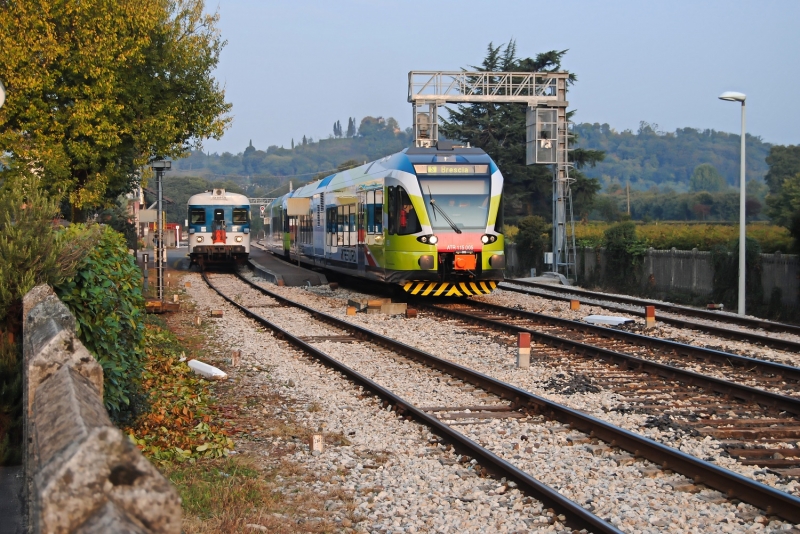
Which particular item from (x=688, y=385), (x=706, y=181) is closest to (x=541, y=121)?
(x=688, y=385)

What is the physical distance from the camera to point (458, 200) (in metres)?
20.7

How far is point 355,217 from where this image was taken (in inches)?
1008

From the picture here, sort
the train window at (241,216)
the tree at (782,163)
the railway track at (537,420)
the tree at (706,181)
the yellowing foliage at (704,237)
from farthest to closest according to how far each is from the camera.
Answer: the tree at (706,181)
the tree at (782,163)
the train window at (241,216)
the yellowing foliage at (704,237)
the railway track at (537,420)

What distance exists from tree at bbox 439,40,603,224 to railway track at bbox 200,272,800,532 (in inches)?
1964

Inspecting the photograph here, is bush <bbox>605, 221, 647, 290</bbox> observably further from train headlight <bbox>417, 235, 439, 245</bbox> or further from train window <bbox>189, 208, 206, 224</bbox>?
train window <bbox>189, 208, 206, 224</bbox>

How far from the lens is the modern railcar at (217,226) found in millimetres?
39750

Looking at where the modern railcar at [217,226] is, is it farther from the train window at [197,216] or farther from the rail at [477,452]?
the rail at [477,452]

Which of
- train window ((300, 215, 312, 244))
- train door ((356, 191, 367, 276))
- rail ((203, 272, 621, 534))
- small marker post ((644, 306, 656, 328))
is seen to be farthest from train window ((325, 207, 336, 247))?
rail ((203, 272, 621, 534))

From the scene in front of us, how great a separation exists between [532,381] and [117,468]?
30.9 ft

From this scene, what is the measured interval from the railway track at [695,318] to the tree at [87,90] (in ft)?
41.3

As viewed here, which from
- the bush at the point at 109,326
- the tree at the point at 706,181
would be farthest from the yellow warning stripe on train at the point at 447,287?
the tree at the point at 706,181

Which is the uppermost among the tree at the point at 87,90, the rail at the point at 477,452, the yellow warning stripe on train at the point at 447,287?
the tree at the point at 87,90

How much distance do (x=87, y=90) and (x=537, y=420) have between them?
19.5m

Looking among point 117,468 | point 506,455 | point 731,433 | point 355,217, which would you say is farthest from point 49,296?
point 355,217
